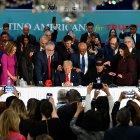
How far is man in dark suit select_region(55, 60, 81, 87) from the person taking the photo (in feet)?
39.2

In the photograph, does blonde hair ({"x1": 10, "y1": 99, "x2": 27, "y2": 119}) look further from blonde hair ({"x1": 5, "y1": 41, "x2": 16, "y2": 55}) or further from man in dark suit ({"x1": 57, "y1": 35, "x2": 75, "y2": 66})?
man in dark suit ({"x1": 57, "y1": 35, "x2": 75, "y2": 66})

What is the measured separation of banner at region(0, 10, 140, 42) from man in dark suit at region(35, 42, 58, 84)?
2.98m

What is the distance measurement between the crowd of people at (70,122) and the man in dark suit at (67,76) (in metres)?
4.87

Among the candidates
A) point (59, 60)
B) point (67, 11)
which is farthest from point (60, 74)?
point (67, 11)

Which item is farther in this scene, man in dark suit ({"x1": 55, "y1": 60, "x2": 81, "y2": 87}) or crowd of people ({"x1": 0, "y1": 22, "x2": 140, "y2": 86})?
crowd of people ({"x1": 0, "y1": 22, "x2": 140, "y2": 86})

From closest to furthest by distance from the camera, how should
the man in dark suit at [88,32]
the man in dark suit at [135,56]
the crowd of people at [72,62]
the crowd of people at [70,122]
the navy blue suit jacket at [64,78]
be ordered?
1. the crowd of people at [70,122]
2. the crowd of people at [72,62]
3. the navy blue suit jacket at [64,78]
4. the man in dark suit at [135,56]
5. the man in dark suit at [88,32]

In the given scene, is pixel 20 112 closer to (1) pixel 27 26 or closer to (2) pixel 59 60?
(2) pixel 59 60

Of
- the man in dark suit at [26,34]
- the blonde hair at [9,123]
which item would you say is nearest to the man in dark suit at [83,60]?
the man in dark suit at [26,34]

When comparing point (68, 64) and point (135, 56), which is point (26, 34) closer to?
point (68, 64)

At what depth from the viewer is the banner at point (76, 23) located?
15609mm

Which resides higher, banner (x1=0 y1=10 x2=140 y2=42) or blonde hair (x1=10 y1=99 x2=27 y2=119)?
banner (x1=0 y1=10 x2=140 y2=42)

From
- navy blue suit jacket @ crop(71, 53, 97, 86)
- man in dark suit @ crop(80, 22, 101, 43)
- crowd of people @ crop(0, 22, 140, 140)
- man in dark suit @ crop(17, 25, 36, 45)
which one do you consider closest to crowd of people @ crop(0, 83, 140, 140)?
crowd of people @ crop(0, 22, 140, 140)

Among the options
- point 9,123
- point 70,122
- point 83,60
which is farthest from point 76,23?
point 9,123

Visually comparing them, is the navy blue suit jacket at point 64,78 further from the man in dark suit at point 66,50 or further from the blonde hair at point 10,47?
the blonde hair at point 10,47
